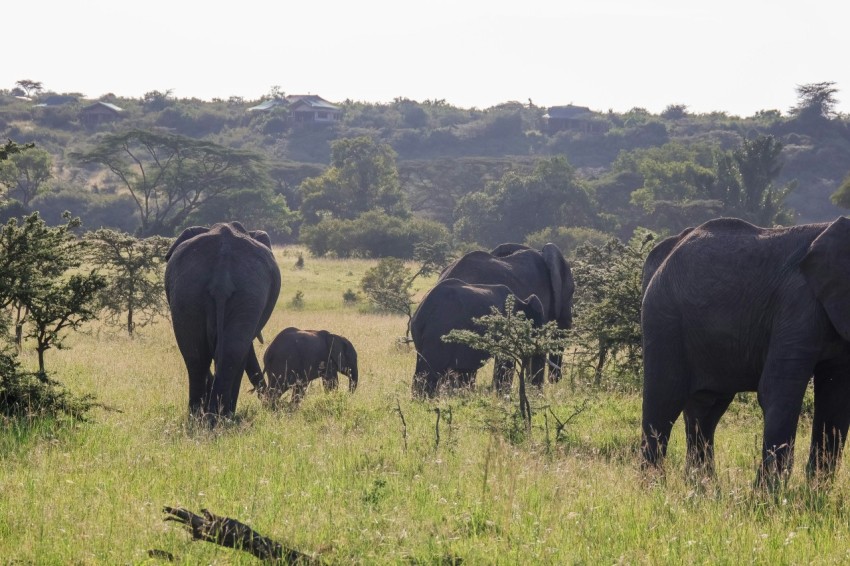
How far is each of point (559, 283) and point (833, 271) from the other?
1077 cm

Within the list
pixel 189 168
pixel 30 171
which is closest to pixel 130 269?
pixel 189 168

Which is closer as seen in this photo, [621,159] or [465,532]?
[465,532]

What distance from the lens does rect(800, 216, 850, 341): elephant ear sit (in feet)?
27.1

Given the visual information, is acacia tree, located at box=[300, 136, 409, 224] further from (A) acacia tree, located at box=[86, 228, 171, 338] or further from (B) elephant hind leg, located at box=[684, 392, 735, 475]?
(B) elephant hind leg, located at box=[684, 392, 735, 475]

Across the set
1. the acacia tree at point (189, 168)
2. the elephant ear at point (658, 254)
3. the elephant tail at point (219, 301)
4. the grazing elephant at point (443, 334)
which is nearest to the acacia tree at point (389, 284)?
the grazing elephant at point (443, 334)

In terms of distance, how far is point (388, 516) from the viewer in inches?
284

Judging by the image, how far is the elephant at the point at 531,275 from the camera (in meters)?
17.8

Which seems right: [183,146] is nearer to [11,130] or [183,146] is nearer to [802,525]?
[11,130]

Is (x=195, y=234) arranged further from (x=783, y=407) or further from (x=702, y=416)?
(x=783, y=407)

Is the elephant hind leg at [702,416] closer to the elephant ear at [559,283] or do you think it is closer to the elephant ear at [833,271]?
the elephant ear at [833,271]

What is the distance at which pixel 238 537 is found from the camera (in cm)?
619

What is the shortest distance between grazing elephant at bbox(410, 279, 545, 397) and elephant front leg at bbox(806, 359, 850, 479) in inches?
245

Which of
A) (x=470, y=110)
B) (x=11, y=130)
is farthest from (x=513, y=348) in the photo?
(x=470, y=110)

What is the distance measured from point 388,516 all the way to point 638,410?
21.0ft
